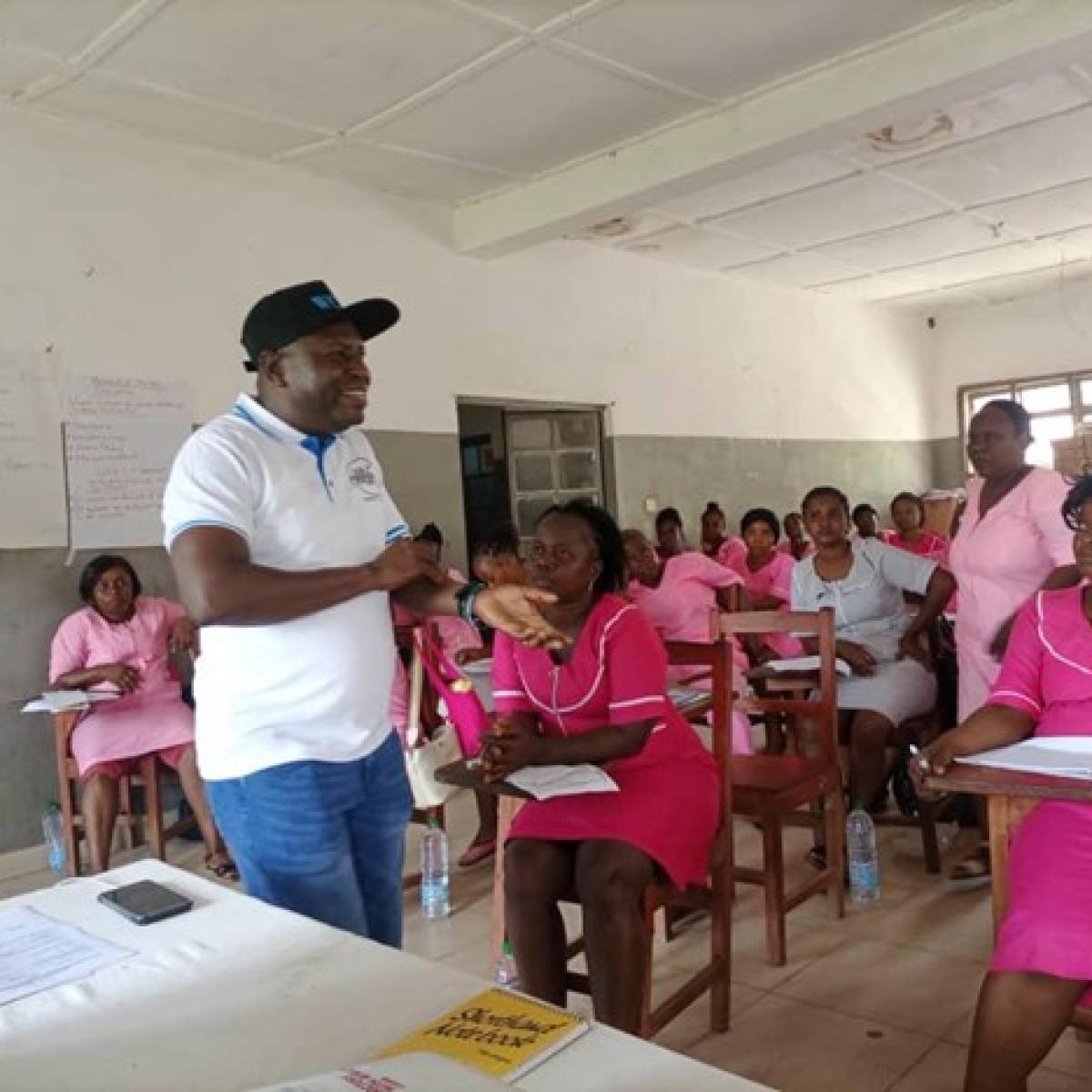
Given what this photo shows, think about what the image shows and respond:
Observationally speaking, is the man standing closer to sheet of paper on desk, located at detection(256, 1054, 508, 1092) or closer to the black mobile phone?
the black mobile phone

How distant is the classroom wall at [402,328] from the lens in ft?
13.6

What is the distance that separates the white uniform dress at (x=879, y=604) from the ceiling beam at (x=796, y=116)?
186 cm

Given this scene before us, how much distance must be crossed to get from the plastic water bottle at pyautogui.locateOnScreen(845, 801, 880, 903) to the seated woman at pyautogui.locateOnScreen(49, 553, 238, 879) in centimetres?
216

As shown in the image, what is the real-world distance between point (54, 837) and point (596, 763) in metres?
2.89

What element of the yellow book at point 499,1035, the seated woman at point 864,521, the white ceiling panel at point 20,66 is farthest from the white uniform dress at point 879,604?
the seated woman at point 864,521

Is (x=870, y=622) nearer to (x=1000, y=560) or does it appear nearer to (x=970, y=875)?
(x=1000, y=560)

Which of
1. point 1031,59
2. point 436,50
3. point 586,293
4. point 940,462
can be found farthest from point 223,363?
point 940,462

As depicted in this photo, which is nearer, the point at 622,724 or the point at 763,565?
the point at 622,724

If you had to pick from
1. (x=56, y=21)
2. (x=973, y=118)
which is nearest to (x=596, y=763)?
(x=56, y=21)

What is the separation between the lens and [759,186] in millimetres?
5852

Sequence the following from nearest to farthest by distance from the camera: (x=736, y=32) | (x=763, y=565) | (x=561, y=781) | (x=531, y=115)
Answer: (x=561, y=781), (x=736, y=32), (x=531, y=115), (x=763, y=565)

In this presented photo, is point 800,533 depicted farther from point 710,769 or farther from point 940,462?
point 710,769

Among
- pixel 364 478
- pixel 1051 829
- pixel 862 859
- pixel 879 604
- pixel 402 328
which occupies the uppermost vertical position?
pixel 402 328

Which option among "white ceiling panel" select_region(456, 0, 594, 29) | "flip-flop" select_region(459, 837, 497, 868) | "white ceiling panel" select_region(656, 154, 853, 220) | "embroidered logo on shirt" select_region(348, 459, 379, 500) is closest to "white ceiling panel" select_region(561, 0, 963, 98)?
"white ceiling panel" select_region(456, 0, 594, 29)
